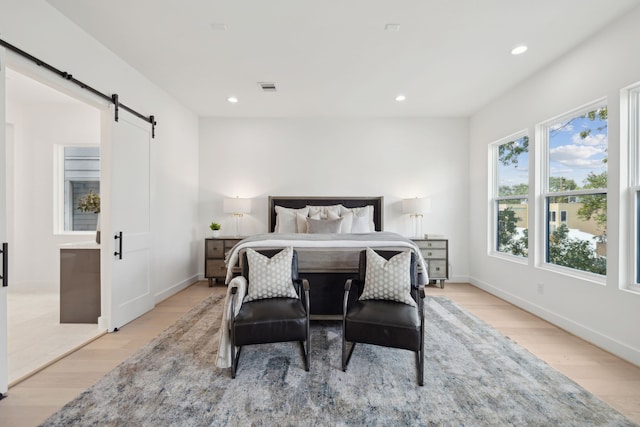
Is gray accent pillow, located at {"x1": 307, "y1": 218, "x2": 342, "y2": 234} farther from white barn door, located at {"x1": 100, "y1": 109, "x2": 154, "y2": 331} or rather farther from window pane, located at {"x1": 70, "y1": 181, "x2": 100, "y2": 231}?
window pane, located at {"x1": 70, "y1": 181, "x2": 100, "y2": 231}

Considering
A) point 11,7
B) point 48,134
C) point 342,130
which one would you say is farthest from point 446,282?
point 48,134

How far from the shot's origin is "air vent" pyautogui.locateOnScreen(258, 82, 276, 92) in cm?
414

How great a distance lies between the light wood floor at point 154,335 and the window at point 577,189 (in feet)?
2.62

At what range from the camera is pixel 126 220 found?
352cm

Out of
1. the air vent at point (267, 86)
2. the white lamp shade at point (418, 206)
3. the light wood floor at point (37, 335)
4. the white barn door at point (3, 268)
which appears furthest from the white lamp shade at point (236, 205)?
the white barn door at point (3, 268)

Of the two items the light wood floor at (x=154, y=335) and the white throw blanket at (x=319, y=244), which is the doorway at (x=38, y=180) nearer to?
the light wood floor at (x=154, y=335)

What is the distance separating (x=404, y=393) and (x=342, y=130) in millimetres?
4422

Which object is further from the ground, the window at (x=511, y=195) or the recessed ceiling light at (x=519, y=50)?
the recessed ceiling light at (x=519, y=50)

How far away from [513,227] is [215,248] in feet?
14.9

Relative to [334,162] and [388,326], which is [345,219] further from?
[388,326]

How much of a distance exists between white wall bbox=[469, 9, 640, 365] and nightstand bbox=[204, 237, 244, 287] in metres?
4.21

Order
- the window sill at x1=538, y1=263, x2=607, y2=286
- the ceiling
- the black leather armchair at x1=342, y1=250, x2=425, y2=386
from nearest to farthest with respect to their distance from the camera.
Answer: the black leather armchair at x1=342, y1=250, x2=425, y2=386
the ceiling
the window sill at x1=538, y1=263, x2=607, y2=286

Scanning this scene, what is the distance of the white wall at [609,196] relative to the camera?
8.77 ft

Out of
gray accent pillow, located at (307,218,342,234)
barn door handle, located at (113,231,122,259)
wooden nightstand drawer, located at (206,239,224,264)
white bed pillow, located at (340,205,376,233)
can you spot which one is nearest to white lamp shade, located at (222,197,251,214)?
wooden nightstand drawer, located at (206,239,224,264)
